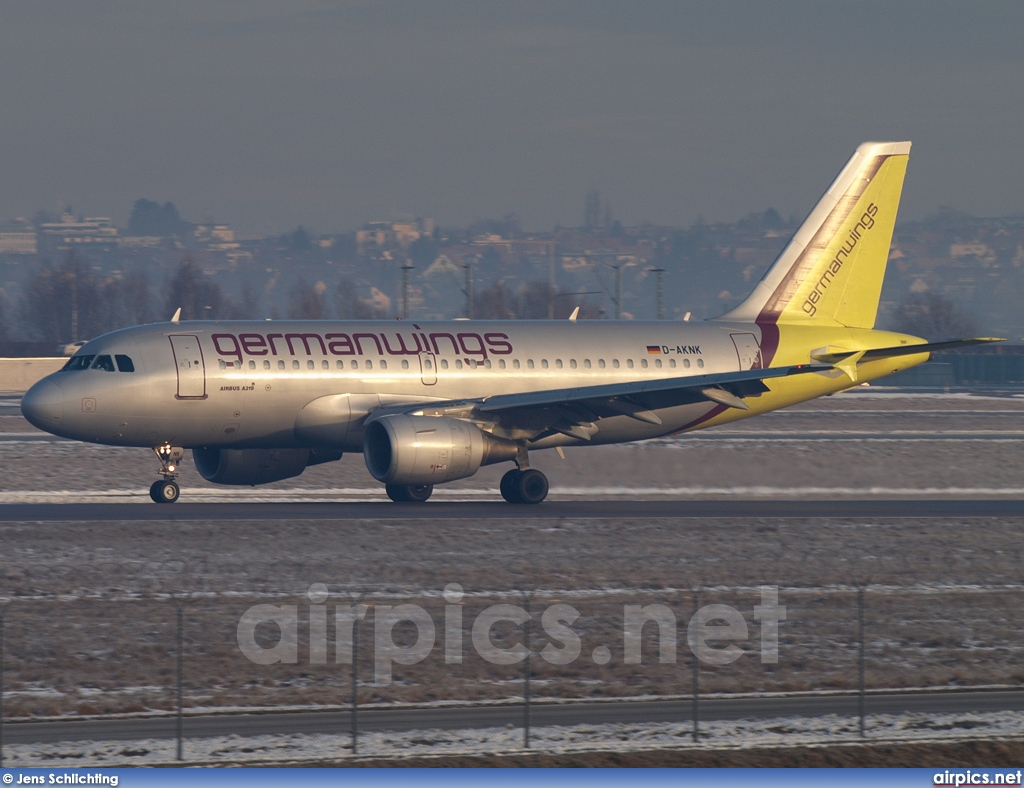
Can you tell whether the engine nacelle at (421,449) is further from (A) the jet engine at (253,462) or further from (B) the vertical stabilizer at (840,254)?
(B) the vertical stabilizer at (840,254)

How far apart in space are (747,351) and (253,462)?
14467 millimetres

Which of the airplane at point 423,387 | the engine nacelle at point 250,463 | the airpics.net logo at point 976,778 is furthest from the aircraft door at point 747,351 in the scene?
the airpics.net logo at point 976,778

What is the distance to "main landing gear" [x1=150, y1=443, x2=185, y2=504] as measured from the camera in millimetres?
38812

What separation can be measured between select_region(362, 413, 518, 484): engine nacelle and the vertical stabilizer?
39.0 ft

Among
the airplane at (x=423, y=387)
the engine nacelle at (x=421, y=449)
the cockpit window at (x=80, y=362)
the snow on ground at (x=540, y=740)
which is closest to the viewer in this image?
the snow on ground at (x=540, y=740)

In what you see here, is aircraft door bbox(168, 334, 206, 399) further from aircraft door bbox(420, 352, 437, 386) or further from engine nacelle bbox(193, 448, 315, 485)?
aircraft door bbox(420, 352, 437, 386)

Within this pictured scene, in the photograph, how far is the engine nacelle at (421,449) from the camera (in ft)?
119

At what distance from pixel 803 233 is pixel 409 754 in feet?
110

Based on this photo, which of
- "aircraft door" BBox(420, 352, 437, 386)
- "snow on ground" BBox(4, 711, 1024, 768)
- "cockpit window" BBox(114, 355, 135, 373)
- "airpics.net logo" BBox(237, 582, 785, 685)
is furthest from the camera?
"aircraft door" BBox(420, 352, 437, 386)

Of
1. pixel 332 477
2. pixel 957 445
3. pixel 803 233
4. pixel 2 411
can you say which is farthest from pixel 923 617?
pixel 2 411

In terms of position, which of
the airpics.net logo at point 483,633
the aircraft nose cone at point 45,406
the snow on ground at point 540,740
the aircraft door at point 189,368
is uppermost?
the aircraft door at point 189,368

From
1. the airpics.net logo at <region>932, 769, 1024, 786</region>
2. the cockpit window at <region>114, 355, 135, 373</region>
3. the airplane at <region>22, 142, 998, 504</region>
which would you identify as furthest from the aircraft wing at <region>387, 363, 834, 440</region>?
the airpics.net logo at <region>932, 769, 1024, 786</region>

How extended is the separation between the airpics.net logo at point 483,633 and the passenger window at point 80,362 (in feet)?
51.9

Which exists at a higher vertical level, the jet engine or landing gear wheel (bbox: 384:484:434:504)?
the jet engine
